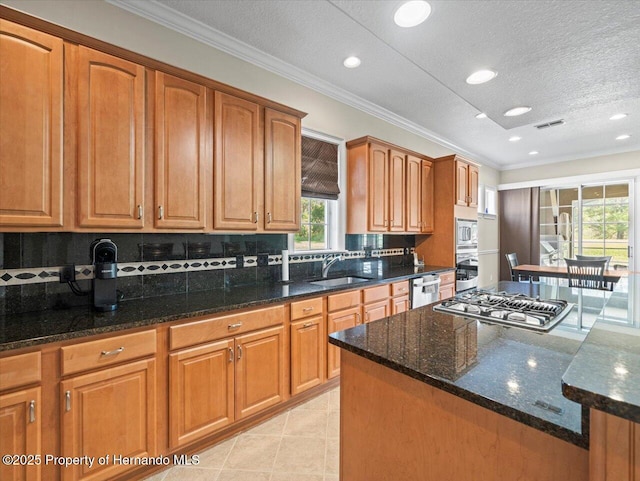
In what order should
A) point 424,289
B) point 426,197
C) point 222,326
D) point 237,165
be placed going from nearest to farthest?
point 222,326, point 237,165, point 424,289, point 426,197

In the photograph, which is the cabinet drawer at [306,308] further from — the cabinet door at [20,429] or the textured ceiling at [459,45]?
the textured ceiling at [459,45]

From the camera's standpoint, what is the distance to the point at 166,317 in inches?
67.2

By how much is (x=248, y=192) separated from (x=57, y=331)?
1391mm

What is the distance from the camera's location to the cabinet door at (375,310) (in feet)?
9.53

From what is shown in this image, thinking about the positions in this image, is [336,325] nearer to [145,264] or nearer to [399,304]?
[399,304]

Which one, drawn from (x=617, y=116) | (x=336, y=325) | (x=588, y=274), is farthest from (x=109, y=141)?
(x=617, y=116)

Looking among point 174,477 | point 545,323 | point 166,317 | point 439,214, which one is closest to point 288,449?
point 174,477

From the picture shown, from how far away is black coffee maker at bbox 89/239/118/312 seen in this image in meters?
1.75

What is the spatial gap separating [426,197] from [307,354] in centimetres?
283

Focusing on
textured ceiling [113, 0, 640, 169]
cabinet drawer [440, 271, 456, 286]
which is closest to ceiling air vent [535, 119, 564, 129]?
textured ceiling [113, 0, 640, 169]

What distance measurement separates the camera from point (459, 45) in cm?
176

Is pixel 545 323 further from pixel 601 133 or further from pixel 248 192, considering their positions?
pixel 601 133

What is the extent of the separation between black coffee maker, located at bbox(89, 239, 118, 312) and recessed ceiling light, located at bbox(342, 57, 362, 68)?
2.45m

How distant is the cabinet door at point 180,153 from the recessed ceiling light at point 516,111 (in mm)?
2368
